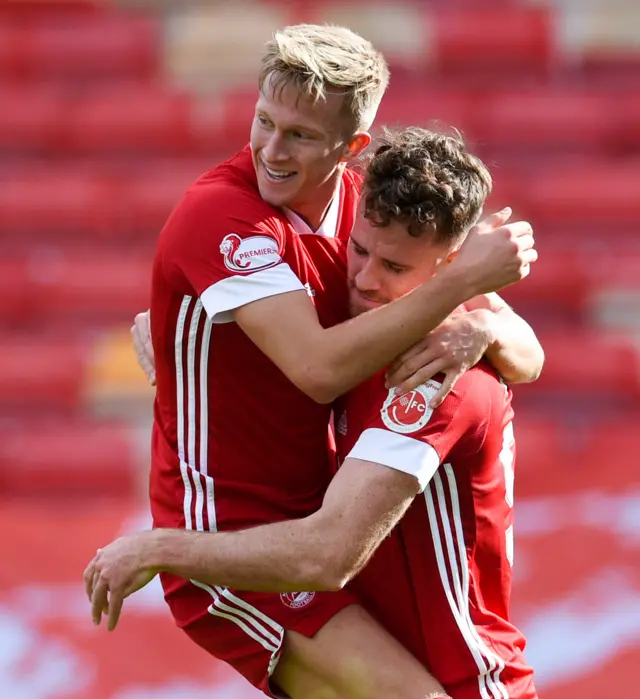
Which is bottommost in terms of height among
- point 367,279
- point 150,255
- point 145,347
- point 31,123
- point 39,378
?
point 39,378

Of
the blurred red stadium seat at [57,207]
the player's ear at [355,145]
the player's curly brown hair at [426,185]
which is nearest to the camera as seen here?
the player's curly brown hair at [426,185]

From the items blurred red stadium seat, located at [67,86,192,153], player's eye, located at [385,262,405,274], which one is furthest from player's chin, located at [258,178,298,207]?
blurred red stadium seat, located at [67,86,192,153]

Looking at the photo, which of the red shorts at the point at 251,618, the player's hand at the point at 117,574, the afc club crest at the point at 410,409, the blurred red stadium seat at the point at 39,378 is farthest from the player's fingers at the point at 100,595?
the blurred red stadium seat at the point at 39,378

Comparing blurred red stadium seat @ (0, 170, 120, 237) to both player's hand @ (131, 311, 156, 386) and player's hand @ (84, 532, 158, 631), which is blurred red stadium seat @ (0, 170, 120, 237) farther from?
player's hand @ (84, 532, 158, 631)

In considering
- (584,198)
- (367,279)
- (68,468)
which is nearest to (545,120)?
(584,198)

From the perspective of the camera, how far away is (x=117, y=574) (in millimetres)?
2031

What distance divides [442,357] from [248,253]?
35 cm

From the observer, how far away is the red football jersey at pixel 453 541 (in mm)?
1934

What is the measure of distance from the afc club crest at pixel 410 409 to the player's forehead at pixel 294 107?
50 cm

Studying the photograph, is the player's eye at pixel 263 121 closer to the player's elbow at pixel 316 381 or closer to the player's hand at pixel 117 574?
the player's elbow at pixel 316 381

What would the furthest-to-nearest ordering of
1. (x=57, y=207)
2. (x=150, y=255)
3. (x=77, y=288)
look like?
1. (x=57, y=207)
2. (x=150, y=255)
3. (x=77, y=288)

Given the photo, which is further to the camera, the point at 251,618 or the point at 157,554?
the point at 251,618

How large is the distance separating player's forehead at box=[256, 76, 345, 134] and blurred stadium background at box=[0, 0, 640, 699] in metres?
1.91

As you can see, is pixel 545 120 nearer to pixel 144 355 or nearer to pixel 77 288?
pixel 77 288
